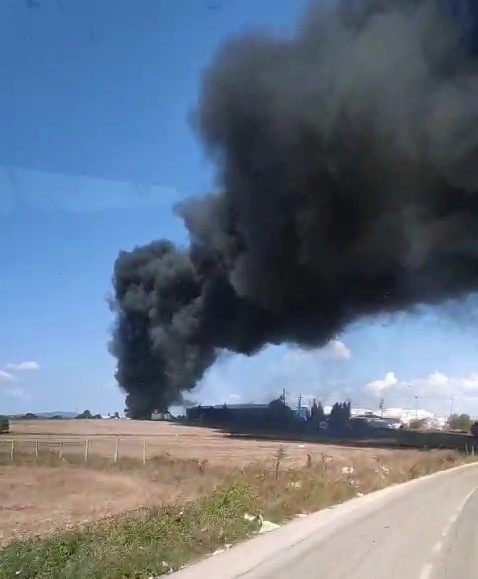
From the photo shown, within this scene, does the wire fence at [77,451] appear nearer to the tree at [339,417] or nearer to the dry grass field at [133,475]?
the dry grass field at [133,475]

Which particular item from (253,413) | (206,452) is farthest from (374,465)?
(253,413)

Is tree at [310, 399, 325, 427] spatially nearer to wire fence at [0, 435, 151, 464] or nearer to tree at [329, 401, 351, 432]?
tree at [329, 401, 351, 432]

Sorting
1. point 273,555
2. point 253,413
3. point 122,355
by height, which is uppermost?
point 122,355

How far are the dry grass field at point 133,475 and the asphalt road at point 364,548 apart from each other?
3186mm

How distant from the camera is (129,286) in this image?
3812 inches

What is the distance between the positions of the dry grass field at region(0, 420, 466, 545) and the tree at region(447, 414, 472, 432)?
85.0 metres

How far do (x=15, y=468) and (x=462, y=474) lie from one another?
807 inches

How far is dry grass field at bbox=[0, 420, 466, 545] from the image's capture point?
2142cm

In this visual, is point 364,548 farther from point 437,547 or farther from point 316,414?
point 316,414

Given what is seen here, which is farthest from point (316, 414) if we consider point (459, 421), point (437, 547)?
point (437, 547)

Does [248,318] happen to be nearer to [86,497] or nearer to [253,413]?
Answer: [253,413]

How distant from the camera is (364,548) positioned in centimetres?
1287

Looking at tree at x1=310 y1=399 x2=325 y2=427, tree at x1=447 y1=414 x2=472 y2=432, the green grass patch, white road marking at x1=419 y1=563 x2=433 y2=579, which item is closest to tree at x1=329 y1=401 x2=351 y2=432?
tree at x1=310 y1=399 x2=325 y2=427

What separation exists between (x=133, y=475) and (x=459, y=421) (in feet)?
378
